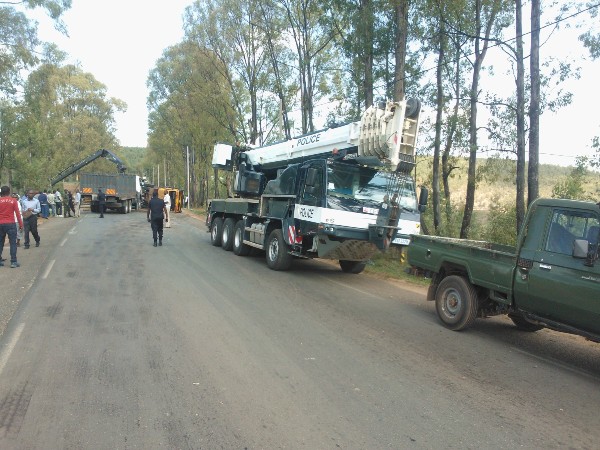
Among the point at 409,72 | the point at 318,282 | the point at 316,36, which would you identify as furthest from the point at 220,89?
the point at 318,282

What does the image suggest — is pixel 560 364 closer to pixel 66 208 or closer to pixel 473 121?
pixel 473 121

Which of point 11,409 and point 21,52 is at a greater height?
point 21,52

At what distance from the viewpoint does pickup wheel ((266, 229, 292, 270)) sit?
11222mm

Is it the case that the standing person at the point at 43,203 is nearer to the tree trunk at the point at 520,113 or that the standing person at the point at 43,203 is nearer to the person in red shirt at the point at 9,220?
the person in red shirt at the point at 9,220

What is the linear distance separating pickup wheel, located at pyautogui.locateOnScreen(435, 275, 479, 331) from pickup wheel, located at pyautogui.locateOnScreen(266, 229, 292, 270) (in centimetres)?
472

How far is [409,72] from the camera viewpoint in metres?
18.6

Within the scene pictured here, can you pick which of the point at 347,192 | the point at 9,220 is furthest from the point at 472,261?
the point at 9,220

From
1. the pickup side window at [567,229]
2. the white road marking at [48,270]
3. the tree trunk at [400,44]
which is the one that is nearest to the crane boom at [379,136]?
the pickup side window at [567,229]

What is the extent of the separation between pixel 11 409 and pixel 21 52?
74.6 feet

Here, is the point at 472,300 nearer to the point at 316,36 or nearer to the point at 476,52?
the point at 476,52

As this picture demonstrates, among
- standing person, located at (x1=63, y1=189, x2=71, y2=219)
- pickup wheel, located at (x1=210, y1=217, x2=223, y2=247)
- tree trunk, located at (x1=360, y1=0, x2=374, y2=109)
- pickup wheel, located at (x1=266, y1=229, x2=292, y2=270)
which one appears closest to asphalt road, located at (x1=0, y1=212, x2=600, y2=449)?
pickup wheel, located at (x1=266, y1=229, x2=292, y2=270)

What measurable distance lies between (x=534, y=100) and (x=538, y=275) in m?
7.65

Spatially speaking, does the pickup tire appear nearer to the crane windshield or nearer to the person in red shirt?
the crane windshield

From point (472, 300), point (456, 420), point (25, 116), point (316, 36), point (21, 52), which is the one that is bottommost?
point (456, 420)
